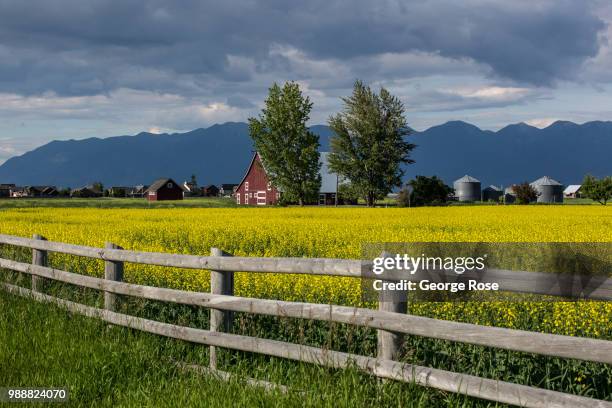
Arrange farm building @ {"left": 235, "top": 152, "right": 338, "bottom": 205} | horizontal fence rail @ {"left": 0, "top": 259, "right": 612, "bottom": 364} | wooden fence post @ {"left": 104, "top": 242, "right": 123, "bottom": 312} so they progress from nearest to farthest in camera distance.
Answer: horizontal fence rail @ {"left": 0, "top": 259, "right": 612, "bottom": 364}, wooden fence post @ {"left": 104, "top": 242, "right": 123, "bottom": 312}, farm building @ {"left": 235, "top": 152, "right": 338, "bottom": 205}

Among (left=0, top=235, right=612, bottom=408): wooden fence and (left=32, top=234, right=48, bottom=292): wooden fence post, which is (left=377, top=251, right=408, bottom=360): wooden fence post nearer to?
(left=0, top=235, right=612, bottom=408): wooden fence

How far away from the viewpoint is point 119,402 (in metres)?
6.96

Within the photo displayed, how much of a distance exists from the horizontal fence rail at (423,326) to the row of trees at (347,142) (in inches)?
3130

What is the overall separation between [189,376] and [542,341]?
4.28 metres

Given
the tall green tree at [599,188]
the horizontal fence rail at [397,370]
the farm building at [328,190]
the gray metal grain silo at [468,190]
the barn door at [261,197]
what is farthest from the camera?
the gray metal grain silo at [468,190]

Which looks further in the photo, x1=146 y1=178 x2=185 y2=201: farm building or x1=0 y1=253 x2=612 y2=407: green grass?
x1=146 y1=178 x2=185 y2=201: farm building

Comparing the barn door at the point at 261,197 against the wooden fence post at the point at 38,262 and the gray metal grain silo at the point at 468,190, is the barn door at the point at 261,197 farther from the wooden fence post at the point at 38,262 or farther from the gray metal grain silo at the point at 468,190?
the wooden fence post at the point at 38,262

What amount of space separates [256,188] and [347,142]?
23685 mm

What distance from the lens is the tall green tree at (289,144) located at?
87.8m

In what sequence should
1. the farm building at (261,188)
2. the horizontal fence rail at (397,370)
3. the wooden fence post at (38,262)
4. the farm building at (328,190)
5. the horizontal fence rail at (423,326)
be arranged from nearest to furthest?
the horizontal fence rail at (423,326) → the horizontal fence rail at (397,370) → the wooden fence post at (38,262) → the farm building at (261,188) → the farm building at (328,190)

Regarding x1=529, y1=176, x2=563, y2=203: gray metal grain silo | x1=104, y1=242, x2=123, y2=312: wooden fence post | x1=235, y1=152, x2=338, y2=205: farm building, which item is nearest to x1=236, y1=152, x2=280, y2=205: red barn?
x1=235, y1=152, x2=338, y2=205: farm building

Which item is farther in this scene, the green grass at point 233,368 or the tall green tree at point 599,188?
the tall green tree at point 599,188

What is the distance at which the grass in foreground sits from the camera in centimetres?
652

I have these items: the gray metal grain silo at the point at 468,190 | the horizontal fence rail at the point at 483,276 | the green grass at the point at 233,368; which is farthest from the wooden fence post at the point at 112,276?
the gray metal grain silo at the point at 468,190
